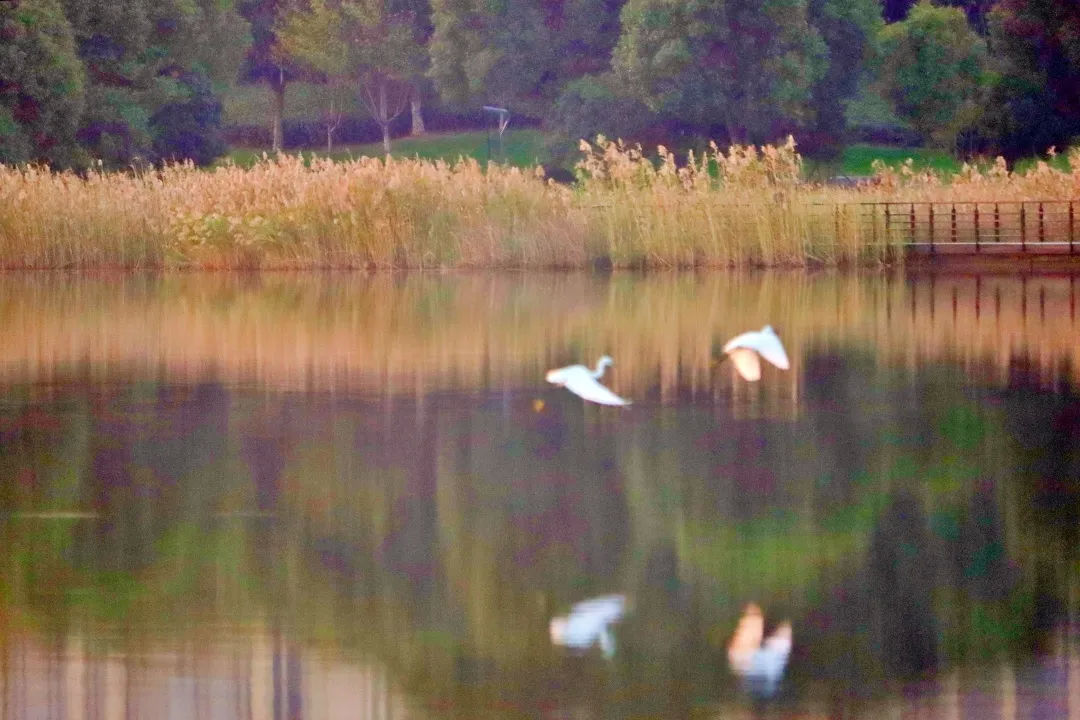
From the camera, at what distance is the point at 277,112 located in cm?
7075

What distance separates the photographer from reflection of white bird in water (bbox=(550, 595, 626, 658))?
277 inches

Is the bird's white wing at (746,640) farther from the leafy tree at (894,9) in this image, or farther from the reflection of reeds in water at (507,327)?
the leafy tree at (894,9)

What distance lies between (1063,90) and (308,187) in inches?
1160

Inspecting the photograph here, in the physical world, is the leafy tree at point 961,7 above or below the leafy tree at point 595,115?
above

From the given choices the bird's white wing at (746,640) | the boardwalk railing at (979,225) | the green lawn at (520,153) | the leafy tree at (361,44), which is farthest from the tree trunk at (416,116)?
the bird's white wing at (746,640)

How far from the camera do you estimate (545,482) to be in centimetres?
1074

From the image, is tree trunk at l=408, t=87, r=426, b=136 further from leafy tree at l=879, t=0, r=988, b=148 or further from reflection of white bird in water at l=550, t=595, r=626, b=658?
reflection of white bird in water at l=550, t=595, r=626, b=658

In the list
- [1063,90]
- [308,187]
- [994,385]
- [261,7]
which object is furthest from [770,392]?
[261,7]

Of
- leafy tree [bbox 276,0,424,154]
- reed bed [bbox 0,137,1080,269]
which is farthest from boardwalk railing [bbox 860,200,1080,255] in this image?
leafy tree [bbox 276,0,424,154]

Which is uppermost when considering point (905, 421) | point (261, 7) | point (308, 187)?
point (261, 7)

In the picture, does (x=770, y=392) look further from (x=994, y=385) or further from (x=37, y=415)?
(x=37, y=415)

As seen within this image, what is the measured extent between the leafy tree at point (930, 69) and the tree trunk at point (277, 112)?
22225mm

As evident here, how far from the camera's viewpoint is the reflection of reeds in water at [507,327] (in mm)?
16141

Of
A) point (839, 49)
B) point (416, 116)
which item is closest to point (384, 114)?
point (416, 116)
